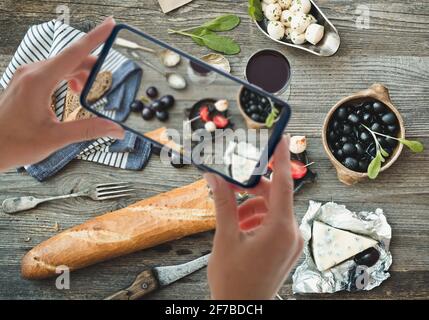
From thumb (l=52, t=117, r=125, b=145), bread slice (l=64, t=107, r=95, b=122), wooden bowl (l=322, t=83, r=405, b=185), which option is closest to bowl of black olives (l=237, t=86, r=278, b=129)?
thumb (l=52, t=117, r=125, b=145)

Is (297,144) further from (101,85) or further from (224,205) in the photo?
(101,85)

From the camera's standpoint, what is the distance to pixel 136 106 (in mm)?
877

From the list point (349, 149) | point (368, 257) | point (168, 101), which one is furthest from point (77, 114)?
point (368, 257)

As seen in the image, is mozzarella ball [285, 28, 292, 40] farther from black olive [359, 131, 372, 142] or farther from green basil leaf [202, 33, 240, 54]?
black olive [359, 131, 372, 142]

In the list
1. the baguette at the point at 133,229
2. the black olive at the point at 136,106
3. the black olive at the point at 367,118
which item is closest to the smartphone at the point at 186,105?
the black olive at the point at 136,106

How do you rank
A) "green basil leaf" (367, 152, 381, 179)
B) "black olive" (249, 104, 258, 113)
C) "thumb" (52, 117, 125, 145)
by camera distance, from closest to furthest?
"black olive" (249, 104, 258, 113) < "thumb" (52, 117, 125, 145) < "green basil leaf" (367, 152, 381, 179)

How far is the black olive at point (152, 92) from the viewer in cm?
87

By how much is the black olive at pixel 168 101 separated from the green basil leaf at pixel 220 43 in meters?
0.34

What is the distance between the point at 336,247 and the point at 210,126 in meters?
0.46

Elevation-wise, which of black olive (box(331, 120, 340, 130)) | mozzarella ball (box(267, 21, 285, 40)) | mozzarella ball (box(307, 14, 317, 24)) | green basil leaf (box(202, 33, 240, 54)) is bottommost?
black olive (box(331, 120, 340, 130))

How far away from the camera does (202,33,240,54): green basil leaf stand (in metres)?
1.20

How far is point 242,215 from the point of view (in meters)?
0.96

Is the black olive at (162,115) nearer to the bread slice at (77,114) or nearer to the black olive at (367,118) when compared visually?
the bread slice at (77,114)
